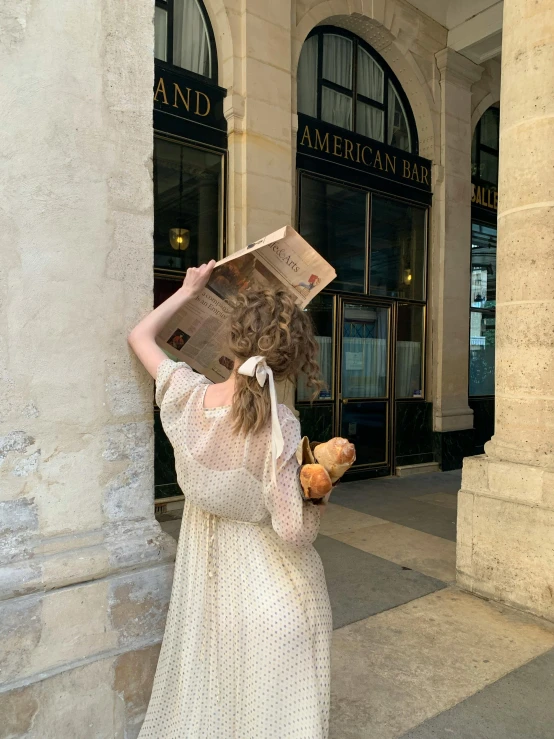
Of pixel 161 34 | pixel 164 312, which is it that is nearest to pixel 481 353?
pixel 161 34

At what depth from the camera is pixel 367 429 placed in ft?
27.6

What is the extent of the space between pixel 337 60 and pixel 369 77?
74 centimetres

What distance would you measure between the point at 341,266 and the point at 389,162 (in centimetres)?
191

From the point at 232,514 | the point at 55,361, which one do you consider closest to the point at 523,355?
the point at 232,514

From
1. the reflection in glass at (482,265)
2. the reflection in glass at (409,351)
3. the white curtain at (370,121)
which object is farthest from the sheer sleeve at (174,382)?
the reflection in glass at (482,265)

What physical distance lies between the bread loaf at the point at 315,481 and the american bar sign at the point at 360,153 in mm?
6641

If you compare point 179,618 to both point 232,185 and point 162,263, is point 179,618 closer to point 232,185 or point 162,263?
point 162,263

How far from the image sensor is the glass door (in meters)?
8.18

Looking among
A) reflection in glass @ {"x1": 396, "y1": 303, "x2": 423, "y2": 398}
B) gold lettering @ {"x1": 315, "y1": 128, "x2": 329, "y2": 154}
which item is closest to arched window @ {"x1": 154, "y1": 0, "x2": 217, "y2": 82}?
gold lettering @ {"x1": 315, "y1": 128, "x2": 329, "y2": 154}

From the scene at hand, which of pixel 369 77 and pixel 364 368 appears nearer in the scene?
pixel 364 368

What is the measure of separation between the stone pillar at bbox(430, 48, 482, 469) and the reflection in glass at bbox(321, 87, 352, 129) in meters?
1.80

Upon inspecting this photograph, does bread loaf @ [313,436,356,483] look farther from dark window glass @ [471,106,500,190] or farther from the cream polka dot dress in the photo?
dark window glass @ [471,106,500,190]

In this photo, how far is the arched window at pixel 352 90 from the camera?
7836 millimetres

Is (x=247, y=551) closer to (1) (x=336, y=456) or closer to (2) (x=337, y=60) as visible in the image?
(1) (x=336, y=456)
